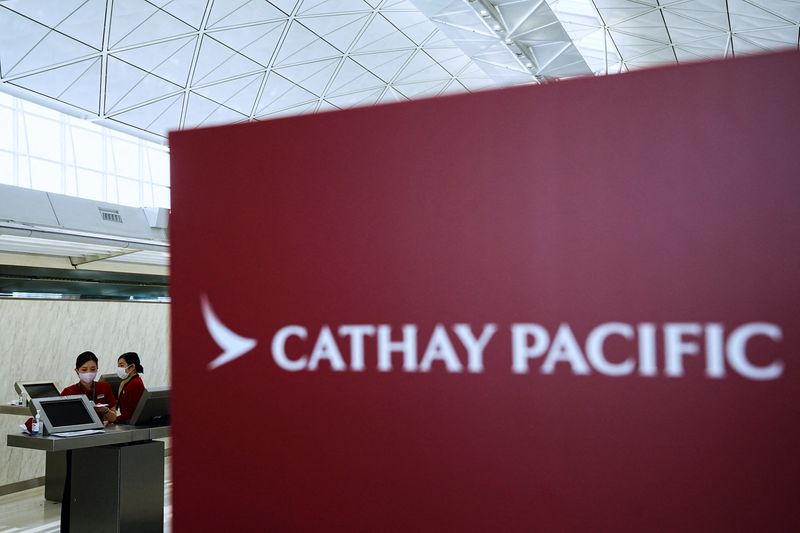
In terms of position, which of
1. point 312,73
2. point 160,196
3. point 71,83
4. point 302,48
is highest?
point 302,48

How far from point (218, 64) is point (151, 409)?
17.9m

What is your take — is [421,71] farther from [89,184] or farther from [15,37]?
[15,37]

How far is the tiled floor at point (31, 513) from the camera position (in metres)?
15.5

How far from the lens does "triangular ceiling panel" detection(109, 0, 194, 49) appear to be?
22734mm

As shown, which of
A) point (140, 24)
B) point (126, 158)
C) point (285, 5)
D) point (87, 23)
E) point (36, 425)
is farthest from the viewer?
point (126, 158)

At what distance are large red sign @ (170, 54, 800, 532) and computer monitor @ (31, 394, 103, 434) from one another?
23.5 ft

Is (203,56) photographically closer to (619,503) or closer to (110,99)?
(110,99)

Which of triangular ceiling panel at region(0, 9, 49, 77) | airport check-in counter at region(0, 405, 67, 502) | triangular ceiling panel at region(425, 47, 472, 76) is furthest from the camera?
triangular ceiling panel at region(425, 47, 472, 76)

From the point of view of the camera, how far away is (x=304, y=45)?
2839 cm

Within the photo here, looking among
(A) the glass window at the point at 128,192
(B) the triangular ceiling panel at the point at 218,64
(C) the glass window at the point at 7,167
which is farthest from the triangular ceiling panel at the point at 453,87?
(C) the glass window at the point at 7,167

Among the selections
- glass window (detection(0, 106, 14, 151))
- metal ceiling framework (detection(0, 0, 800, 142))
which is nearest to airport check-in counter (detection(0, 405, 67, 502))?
metal ceiling framework (detection(0, 0, 800, 142))

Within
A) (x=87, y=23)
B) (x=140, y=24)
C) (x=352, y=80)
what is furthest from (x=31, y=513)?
(x=352, y=80)

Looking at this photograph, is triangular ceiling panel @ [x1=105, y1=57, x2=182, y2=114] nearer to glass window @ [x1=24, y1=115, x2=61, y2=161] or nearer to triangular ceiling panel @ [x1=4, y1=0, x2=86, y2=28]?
triangular ceiling panel @ [x1=4, y1=0, x2=86, y2=28]

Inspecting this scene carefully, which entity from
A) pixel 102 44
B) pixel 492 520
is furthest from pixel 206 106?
pixel 492 520
